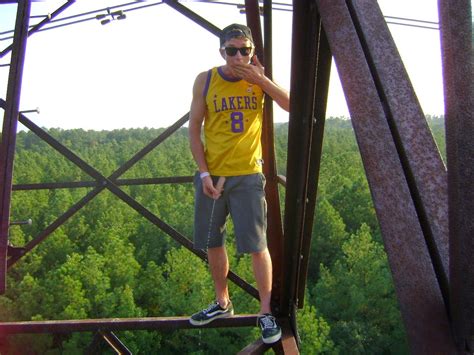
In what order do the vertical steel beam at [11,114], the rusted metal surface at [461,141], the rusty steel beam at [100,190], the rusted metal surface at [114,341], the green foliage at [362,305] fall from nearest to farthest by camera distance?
the rusted metal surface at [461,141]
the vertical steel beam at [11,114]
the rusted metal surface at [114,341]
the rusty steel beam at [100,190]
the green foliage at [362,305]

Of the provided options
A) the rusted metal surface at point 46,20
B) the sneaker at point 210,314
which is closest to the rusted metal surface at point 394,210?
the sneaker at point 210,314

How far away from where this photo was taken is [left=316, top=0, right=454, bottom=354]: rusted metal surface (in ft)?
3.79

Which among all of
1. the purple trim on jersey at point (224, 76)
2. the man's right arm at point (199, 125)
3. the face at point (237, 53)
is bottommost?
the man's right arm at point (199, 125)

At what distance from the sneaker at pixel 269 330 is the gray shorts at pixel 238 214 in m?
0.44

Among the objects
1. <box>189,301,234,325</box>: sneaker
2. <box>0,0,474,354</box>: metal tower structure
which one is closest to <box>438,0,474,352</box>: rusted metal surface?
<box>0,0,474,354</box>: metal tower structure

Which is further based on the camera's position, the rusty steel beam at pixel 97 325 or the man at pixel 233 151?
the rusty steel beam at pixel 97 325

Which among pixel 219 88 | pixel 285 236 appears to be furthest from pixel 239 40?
pixel 285 236

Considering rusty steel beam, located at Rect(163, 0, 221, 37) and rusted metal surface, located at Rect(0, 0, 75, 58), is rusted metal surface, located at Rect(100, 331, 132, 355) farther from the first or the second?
rusted metal surface, located at Rect(0, 0, 75, 58)

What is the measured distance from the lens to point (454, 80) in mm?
985

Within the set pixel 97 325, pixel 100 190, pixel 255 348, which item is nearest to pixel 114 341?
pixel 97 325

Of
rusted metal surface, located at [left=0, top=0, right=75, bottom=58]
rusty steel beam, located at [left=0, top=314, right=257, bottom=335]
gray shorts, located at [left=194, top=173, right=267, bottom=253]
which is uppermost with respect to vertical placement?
rusted metal surface, located at [left=0, top=0, right=75, bottom=58]

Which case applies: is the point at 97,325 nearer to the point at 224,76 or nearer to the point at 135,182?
the point at 135,182

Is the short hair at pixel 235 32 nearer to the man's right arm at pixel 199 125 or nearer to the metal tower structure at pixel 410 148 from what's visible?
the man's right arm at pixel 199 125

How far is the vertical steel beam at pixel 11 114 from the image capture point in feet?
10.4
